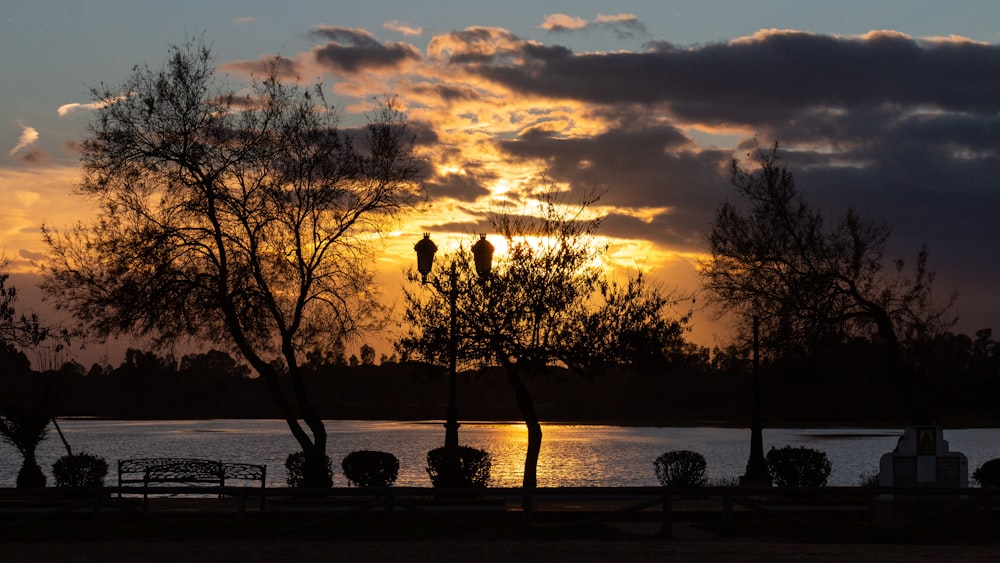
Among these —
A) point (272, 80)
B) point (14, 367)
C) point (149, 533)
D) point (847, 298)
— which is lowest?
point (149, 533)

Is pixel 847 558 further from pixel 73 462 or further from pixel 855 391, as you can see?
pixel 855 391

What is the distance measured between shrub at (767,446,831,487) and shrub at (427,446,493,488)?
9.07 meters

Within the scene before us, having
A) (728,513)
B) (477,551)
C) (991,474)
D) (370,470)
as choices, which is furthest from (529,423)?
(477,551)

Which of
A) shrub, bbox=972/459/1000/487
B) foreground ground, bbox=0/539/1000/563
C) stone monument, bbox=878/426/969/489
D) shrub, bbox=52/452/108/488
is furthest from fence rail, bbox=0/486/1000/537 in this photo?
shrub, bbox=972/459/1000/487

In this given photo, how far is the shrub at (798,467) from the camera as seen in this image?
1415 inches

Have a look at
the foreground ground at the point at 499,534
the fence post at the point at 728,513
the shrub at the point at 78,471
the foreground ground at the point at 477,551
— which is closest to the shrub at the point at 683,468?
the foreground ground at the point at 499,534

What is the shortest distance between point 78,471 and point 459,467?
11.0 meters

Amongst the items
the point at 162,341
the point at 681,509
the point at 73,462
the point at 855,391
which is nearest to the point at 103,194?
the point at 162,341

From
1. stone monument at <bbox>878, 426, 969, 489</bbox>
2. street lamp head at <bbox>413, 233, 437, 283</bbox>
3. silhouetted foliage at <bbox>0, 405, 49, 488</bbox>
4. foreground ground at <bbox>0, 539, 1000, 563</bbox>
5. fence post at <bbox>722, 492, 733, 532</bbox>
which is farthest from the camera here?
silhouetted foliage at <bbox>0, 405, 49, 488</bbox>

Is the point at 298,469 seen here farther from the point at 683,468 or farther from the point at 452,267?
the point at 683,468

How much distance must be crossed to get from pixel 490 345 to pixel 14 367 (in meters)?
16.3

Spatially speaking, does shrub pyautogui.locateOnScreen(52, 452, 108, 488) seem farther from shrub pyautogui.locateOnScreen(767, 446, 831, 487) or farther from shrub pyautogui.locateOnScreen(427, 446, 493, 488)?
shrub pyautogui.locateOnScreen(767, 446, 831, 487)

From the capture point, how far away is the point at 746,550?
20891 mm

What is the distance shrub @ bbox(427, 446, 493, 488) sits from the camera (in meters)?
32.8
